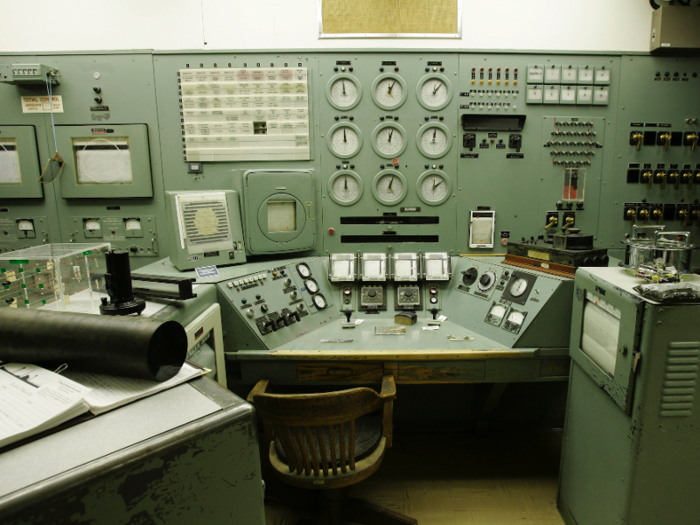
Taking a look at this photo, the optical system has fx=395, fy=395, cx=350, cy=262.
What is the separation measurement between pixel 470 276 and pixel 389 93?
1.30m

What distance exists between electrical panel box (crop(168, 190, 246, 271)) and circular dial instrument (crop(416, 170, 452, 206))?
47.8 inches

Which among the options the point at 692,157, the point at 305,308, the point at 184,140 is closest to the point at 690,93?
the point at 692,157

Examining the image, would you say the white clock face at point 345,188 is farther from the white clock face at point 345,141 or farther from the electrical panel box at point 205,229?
the electrical panel box at point 205,229

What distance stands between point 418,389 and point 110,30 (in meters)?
3.30

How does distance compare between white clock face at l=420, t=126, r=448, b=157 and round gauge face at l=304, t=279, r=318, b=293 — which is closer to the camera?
round gauge face at l=304, t=279, r=318, b=293

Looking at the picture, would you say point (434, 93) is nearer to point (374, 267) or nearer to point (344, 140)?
point (344, 140)

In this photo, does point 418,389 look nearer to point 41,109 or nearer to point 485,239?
point 485,239

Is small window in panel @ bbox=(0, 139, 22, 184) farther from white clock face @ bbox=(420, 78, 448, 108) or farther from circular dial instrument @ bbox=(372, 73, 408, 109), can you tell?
white clock face @ bbox=(420, 78, 448, 108)

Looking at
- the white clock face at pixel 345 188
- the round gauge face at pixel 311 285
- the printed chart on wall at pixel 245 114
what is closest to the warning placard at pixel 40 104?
the printed chart on wall at pixel 245 114

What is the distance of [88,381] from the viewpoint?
88 cm

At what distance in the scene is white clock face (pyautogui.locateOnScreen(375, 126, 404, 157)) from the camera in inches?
103

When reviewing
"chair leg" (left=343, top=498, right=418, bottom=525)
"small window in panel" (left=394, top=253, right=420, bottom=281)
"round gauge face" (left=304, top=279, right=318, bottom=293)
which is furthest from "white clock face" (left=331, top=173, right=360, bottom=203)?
"chair leg" (left=343, top=498, right=418, bottom=525)

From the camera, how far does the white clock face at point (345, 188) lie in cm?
266

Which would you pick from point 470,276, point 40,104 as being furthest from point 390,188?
point 40,104
